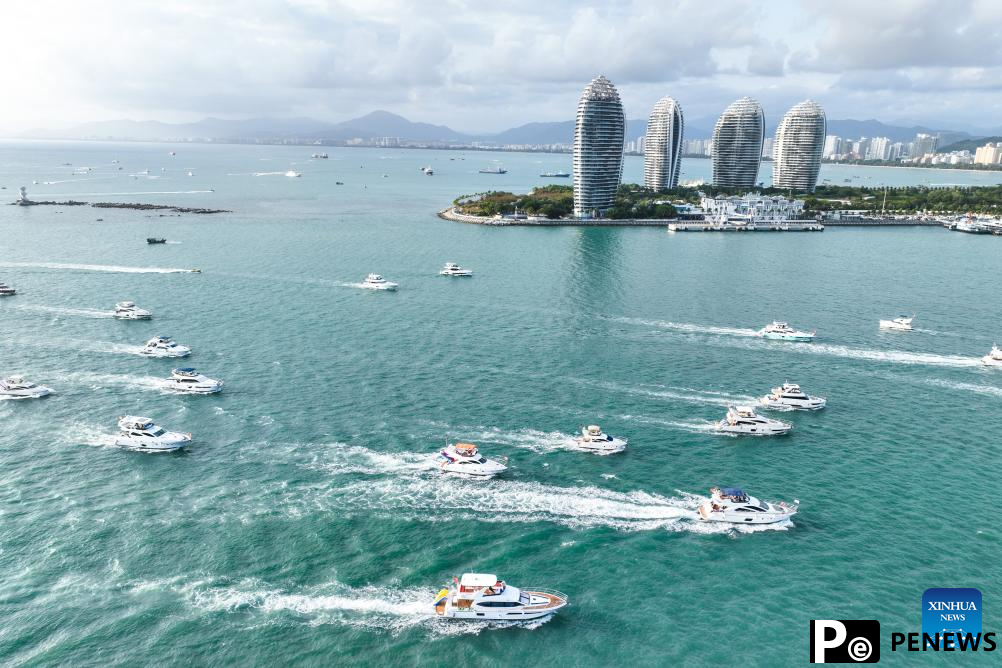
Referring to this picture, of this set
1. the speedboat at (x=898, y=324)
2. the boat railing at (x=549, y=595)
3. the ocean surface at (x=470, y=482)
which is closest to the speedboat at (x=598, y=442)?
the ocean surface at (x=470, y=482)

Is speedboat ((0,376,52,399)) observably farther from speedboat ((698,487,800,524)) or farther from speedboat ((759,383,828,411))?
speedboat ((759,383,828,411))

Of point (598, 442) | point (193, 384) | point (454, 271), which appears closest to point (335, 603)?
point (598, 442)

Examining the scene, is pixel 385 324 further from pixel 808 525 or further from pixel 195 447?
pixel 808 525

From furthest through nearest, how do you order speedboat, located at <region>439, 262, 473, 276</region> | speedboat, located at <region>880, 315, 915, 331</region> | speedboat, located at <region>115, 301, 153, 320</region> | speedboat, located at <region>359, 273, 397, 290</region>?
speedboat, located at <region>439, 262, 473, 276</region> < speedboat, located at <region>359, 273, 397, 290</region> < speedboat, located at <region>880, 315, 915, 331</region> < speedboat, located at <region>115, 301, 153, 320</region>

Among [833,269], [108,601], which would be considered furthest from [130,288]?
[833,269]

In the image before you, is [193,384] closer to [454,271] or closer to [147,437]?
[147,437]

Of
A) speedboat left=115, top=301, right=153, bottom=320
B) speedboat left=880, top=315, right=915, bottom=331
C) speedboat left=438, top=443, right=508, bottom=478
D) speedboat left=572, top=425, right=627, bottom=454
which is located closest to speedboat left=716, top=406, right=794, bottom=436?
speedboat left=572, top=425, right=627, bottom=454

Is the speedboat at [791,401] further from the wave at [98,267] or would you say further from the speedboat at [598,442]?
the wave at [98,267]
